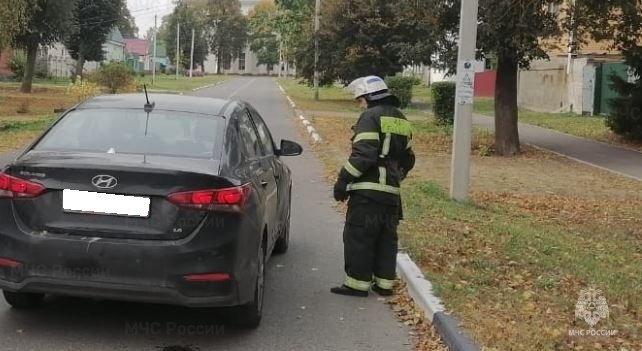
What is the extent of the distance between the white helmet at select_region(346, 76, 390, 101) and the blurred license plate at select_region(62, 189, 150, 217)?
211cm

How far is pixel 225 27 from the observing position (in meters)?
120

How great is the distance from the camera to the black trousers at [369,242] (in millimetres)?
5895

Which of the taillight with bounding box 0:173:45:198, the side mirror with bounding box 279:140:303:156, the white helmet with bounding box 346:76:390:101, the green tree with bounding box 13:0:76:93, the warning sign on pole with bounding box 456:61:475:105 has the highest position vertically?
the green tree with bounding box 13:0:76:93

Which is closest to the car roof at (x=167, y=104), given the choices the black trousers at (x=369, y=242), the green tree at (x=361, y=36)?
the black trousers at (x=369, y=242)

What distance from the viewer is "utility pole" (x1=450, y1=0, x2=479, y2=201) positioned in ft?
34.5

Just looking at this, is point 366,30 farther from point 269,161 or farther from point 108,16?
point 269,161

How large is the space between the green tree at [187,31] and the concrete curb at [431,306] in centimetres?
10131

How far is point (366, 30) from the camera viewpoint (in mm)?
35312

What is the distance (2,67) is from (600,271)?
5899 centimetres

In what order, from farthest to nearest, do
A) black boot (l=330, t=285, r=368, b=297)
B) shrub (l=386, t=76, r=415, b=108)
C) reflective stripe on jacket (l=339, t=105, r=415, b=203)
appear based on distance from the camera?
shrub (l=386, t=76, r=415, b=108) < black boot (l=330, t=285, r=368, b=297) < reflective stripe on jacket (l=339, t=105, r=415, b=203)

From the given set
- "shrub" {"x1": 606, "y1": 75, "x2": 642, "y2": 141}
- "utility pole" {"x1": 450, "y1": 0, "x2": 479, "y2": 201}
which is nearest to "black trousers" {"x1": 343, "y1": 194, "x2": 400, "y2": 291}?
"utility pole" {"x1": 450, "y1": 0, "x2": 479, "y2": 201}

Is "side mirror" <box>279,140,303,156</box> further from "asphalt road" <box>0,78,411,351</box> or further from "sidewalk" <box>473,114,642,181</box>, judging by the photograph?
"sidewalk" <box>473,114,642,181</box>

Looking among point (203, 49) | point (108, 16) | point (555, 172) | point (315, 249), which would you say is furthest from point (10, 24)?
point (203, 49)

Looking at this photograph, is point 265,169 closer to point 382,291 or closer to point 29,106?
point 382,291
